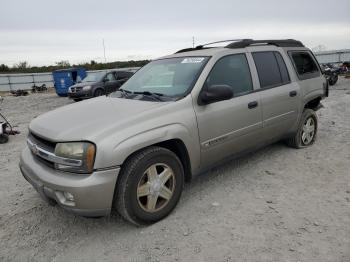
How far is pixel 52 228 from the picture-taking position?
3.33 m

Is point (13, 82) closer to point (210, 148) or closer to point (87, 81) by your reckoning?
point (87, 81)

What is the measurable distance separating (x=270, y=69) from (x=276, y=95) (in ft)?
1.27

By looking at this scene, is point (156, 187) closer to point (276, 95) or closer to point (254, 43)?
point (276, 95)

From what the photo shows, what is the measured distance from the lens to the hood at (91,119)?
114 inches

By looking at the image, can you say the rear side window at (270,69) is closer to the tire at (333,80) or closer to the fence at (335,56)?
the tire at (333,80)

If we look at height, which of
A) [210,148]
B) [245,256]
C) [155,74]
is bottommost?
[245,256]

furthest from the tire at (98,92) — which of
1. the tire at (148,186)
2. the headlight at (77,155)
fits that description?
the headlight at (77,155)

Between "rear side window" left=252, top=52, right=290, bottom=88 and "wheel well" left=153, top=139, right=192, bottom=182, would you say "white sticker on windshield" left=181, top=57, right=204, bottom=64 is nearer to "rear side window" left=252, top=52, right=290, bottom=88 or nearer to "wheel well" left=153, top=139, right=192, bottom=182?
"rear side window" left=252, top=52, right=290, bottom=88

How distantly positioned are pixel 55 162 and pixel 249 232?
6.26 feet

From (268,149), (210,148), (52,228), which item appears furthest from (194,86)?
(268,149)

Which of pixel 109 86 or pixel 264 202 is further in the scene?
pixel 109 86

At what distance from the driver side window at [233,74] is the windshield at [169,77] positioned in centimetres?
18

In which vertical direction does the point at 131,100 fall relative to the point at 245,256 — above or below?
above

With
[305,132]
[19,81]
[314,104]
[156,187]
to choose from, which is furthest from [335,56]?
[156,187]
